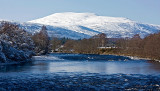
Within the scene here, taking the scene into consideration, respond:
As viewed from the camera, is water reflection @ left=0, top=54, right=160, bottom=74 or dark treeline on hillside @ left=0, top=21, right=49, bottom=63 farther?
dark treeline on hillside @ left=0, top=21, right=49, bottom=63

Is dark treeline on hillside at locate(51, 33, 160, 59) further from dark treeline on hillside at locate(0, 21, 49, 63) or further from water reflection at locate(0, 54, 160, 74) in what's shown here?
dark treeline on hillside at locate(0, 21, 49, 63)

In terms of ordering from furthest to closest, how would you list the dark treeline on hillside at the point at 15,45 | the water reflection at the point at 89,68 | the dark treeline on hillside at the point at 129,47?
the dark treeline on hillside at the point at 129,47
the dark treeline on hillside at the point at 15,45
the water reflection at the point at 89,68

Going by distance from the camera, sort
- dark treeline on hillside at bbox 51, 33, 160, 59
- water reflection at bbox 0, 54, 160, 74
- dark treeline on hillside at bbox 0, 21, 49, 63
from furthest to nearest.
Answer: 1. dark treeline on hillside at bbox 51, 33, 160, 59
2. dark treeline on hillside at bbox 0, 21, 49, 63
3. water reflection at bbox 0, 54, 160, 74

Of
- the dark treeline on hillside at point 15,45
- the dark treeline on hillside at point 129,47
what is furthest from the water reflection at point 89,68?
the dark treeline on hillside at point 129,47

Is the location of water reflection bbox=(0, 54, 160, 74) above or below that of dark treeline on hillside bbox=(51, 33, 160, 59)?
below

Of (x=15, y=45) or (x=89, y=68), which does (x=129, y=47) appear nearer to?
(x=15, y=45)

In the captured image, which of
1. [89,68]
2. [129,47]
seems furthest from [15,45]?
[129,47]

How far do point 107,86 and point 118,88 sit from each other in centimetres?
148

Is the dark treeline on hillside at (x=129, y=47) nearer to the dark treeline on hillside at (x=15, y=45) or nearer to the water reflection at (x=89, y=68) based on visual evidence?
the water reflection at (x=89, y=68)

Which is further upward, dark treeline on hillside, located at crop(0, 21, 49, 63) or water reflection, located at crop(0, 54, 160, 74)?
dark treeline on hillside, located at crop(0, 21, 49, 63)

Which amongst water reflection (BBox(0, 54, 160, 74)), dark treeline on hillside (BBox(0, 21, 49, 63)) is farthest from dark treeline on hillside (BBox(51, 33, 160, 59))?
dark treeline on hillside (BBox(0, 21, 49, 63))

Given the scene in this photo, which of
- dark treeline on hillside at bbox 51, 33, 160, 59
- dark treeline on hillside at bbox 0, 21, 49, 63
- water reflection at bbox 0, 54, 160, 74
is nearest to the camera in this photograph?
water reflection at bbox 0, 54, 160, 74

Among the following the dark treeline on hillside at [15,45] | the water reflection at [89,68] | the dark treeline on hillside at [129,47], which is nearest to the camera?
the water reflection at [89,68]

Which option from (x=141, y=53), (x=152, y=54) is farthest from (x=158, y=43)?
(x=141, y=53)
